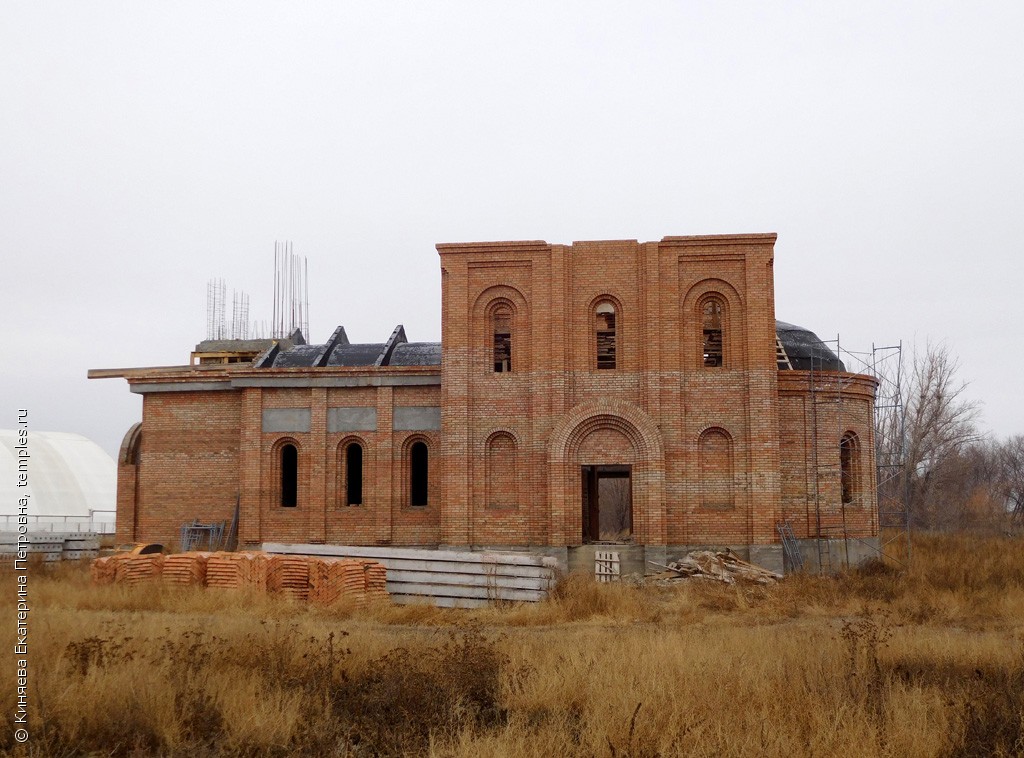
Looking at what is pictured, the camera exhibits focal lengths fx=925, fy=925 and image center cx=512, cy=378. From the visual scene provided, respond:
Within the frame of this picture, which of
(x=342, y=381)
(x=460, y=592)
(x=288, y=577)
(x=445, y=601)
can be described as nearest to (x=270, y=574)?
(x=288, y=577)

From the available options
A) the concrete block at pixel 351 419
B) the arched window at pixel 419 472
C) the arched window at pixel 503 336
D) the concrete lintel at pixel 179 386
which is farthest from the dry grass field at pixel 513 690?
the concrete lintel at pixel 179 386

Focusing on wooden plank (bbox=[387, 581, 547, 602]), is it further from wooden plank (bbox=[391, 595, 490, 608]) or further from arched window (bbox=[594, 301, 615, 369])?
arched window (bbox=[594, 301, 615, 369])

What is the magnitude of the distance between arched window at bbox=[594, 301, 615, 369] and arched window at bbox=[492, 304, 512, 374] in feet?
7.14

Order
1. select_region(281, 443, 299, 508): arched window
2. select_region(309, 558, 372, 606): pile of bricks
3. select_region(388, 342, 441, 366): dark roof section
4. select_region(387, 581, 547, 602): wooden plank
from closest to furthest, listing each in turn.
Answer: select_region(309, 558, 372, 606): pile of bricks → select_region(387, 581, 547, 602): wooden plank → select_region(281, 443, 299, 508): arched window → select_region(388, 342, 441, 366): dark roof section

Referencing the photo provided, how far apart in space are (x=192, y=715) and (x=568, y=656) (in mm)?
4297

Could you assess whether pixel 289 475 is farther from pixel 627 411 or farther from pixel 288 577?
pixel 627 411

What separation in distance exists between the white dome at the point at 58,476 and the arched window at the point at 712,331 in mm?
42980

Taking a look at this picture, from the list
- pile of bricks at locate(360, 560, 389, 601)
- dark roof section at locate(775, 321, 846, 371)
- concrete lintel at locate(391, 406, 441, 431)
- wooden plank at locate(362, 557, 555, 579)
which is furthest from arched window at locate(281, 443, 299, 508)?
dark roof section at locate(775, 321, 846, 371)

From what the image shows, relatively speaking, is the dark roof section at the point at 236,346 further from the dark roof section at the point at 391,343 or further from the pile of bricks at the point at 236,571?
the pile of bricks at the point at 236,571

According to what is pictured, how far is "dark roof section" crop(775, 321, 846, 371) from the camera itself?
84.6 ft

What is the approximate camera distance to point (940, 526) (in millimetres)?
48688

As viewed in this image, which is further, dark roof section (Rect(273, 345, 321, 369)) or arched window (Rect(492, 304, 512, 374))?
dark roof section (Rect(273, 345, 321, 369))

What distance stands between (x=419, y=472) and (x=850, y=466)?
11364 mm

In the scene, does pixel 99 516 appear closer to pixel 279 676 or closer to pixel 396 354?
pixel 396 354
